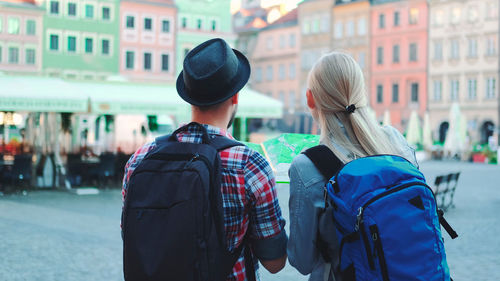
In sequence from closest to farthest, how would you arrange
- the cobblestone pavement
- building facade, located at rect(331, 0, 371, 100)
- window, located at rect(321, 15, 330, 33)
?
1. the cobblestone pavement
2. building facade, located at rect(331, 0, 371, 100)
3. window, located at rect(321, 15, 330, 33)

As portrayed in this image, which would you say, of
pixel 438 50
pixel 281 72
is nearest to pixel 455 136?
pixel 438 50

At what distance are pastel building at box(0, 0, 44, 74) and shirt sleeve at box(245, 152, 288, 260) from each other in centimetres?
4337

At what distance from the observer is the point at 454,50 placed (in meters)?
47.1

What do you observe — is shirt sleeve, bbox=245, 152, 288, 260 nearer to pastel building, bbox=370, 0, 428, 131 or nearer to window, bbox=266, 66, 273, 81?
pastel building, bbox=370, 0, 428, 131

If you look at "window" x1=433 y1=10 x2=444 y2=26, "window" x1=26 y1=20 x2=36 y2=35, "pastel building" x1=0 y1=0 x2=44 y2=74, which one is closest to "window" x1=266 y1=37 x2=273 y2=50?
"window" x1=433 y1=10 x2=444 y2=26

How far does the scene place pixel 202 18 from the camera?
48.9 m

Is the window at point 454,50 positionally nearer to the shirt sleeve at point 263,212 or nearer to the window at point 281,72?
the window at point 281,72

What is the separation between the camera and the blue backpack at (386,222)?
6.27 ft

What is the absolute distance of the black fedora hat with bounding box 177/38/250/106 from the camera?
2.16 metres

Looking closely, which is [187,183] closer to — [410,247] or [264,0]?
[410,247]

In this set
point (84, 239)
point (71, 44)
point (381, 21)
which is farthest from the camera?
point (381, 21)

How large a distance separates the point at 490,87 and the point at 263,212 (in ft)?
150

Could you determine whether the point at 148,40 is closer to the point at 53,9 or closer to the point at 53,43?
the point at 53,43

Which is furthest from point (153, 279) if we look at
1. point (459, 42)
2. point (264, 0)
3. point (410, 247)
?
point (264, 0)
